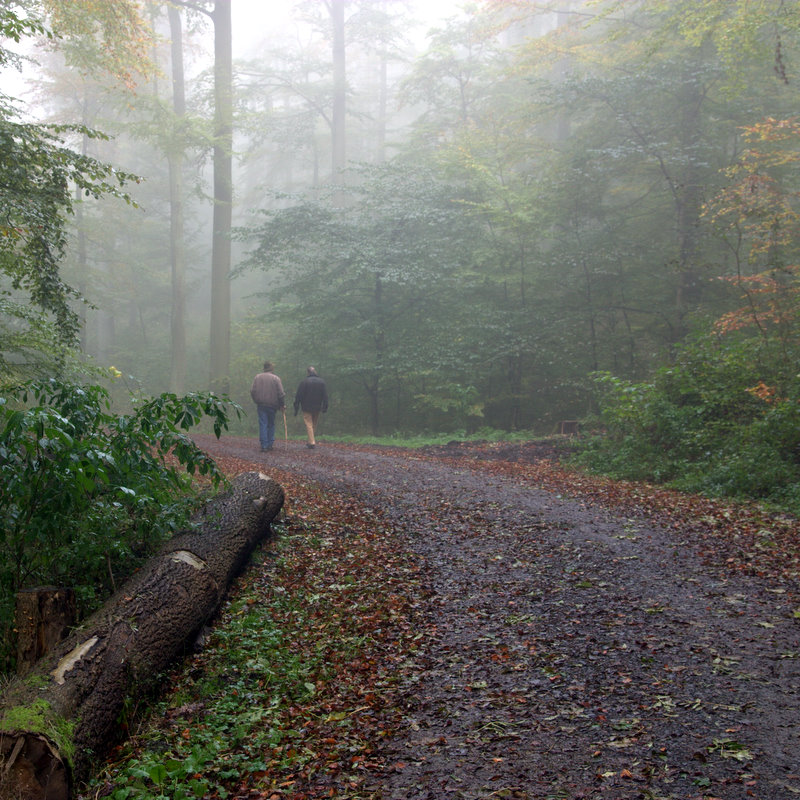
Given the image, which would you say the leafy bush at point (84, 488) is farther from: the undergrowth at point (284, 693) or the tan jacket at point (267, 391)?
the tan jacket at point (267, 391)

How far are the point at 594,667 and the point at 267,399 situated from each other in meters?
10.6

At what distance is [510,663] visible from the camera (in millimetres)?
4168

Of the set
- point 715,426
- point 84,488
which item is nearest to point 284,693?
point 84,488

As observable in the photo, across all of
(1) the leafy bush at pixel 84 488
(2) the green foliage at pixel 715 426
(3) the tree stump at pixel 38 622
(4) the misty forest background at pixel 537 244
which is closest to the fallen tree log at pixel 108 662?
(3) the tree stump at pixel 38 622

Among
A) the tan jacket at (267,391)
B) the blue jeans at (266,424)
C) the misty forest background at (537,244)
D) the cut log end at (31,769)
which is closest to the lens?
the cut log end at (31,769)

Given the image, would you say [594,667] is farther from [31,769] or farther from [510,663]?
[31,769]

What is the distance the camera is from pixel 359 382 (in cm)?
1900

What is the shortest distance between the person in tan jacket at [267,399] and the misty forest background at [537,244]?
2.70 meters

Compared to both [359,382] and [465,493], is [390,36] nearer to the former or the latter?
[359,382]

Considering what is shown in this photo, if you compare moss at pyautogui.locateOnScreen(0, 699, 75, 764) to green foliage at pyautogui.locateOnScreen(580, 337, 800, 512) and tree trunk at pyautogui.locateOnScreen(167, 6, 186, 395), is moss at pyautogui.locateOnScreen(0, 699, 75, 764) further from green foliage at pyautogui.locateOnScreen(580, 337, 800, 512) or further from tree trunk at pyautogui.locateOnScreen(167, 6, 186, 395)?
tree trunk at pyautogui.locateOnScreen(167, 6, 186, 395)

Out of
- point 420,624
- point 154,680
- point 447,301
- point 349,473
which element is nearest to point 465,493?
point 349,473

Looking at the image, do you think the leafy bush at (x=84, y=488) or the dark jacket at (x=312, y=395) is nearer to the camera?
the leafy bush at (x=84, y=488)

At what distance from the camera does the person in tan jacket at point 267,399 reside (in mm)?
13555

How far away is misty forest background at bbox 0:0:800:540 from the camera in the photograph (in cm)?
938
